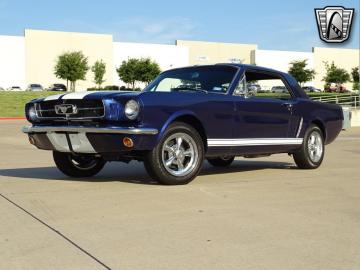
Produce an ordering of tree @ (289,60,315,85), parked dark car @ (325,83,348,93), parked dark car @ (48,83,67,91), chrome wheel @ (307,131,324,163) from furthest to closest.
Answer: parked dark car @ (325,83,348,93) → tree @ (289,60,315,85) → parked dark car @ (48,83,67,91) → chrome wheel @ (307,131,324,163)

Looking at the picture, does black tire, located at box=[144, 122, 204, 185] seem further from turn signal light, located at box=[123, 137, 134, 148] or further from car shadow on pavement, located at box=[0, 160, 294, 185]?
car shadow on pavement, located at box=[0, 160, 294, 185]

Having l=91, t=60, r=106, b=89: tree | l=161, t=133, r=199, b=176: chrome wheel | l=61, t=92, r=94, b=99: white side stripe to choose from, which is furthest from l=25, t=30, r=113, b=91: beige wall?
l=161, t=133, r=199, b=176: chrome wheel

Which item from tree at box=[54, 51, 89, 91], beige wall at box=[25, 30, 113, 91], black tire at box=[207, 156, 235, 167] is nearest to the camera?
black tire at box=[207, 156, 235, 167]

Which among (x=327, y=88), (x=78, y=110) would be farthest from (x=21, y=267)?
(x=327, y=88)

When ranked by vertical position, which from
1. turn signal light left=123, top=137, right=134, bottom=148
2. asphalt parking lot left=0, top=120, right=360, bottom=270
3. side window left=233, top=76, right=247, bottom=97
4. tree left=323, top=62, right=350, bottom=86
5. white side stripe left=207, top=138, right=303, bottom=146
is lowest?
asphalt parking lot left=0, top=120, right=360, bottom=270

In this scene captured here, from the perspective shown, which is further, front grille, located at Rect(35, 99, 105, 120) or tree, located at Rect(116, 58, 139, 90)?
tree, located at Rect(116, 58, 139, 90)

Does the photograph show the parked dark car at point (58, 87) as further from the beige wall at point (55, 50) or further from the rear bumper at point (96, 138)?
the rear bumper at point (96, 138)

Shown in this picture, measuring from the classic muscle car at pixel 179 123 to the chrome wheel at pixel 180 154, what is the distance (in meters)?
0.01

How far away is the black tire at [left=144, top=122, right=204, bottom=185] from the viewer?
21.6 feet

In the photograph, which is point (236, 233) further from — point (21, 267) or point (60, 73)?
point (60, 73)

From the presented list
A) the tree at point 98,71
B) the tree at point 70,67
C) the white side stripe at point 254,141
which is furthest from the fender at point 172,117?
the tree at point 98,71

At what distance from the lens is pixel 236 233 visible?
4.54 metres

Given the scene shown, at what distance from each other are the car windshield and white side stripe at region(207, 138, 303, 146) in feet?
2.32

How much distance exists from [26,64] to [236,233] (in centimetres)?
8162
